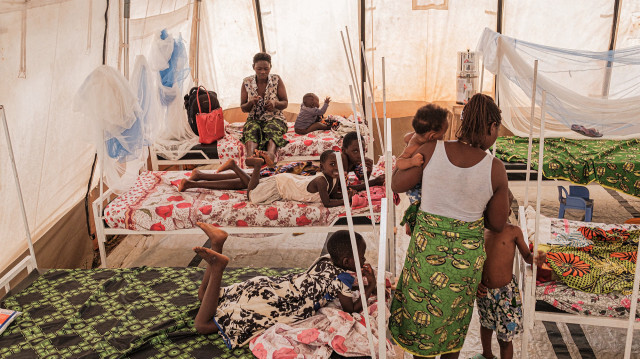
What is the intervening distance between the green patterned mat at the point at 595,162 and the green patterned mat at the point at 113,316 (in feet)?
8.17

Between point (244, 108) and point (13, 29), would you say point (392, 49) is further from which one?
point (13, 29)

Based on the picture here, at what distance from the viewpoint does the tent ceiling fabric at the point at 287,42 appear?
11.3ft

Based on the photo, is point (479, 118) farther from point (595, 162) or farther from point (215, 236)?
point (595, 162)

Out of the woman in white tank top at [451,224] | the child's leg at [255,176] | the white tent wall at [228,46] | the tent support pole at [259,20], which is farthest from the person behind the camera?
the tent support pole at [259,20]

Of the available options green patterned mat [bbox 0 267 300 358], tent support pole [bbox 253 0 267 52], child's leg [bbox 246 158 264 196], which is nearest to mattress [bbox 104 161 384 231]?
child's leg [bbox 246 158 264 196]

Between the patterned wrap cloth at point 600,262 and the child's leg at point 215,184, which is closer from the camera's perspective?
the patterned wrap cloth at point 600,262

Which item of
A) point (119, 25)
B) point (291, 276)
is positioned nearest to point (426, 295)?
point (291, 276)

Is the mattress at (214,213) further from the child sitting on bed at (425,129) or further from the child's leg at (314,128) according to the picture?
the child's leg at (314,128)

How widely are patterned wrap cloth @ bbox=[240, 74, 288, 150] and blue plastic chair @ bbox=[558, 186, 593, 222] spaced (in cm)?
265

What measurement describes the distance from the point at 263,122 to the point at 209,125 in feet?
1.80

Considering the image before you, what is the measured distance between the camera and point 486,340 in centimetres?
249

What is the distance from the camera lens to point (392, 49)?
6.52 m

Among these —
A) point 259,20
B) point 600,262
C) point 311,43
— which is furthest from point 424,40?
point 600,262

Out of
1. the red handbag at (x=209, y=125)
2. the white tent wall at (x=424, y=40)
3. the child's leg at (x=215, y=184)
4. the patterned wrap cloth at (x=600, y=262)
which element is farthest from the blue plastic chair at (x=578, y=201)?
the red handbag at (x=209, y=125)
